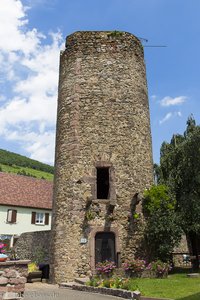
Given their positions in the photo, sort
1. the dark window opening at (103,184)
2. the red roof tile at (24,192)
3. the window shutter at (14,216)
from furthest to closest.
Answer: the red roof tile at (24,192) → the window shutter at (14,216) → the dark window opening at (103,184)

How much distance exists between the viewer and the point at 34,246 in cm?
2183

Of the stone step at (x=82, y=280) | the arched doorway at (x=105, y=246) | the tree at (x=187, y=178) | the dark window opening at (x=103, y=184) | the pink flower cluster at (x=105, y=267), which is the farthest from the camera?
the dark window opening at (x=103, y=184)

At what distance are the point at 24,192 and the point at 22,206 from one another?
256 cm

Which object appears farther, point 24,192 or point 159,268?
point 24,192

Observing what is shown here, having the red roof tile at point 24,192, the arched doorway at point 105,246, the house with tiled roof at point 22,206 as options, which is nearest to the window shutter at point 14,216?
the house with tiled roof at point 22,206

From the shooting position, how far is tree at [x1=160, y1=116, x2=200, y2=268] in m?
16.3

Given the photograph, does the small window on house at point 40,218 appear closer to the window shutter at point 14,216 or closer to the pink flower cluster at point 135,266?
the window shutter at point 14,216

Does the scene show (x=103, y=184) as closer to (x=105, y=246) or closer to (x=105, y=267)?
(x=105, y=246)

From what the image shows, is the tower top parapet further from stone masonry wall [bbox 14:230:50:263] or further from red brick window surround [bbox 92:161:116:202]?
stone masonry wall [bbox 14:230:50:263]

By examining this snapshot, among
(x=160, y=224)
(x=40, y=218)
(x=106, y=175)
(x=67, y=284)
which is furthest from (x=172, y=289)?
(x=40, y=218)

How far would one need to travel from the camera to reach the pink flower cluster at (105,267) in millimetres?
13123

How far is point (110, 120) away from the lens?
1622 centimetres

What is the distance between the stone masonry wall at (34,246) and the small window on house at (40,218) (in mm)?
8947

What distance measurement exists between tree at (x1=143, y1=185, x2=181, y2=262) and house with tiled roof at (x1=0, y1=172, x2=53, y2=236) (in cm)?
1937
